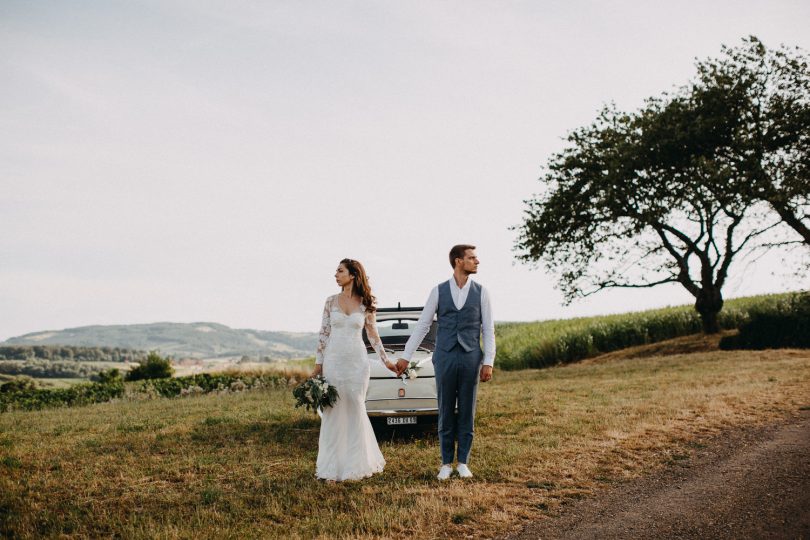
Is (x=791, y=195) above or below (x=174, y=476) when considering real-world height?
above

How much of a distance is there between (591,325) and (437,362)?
29106mm

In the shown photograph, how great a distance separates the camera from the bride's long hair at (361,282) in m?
7.86

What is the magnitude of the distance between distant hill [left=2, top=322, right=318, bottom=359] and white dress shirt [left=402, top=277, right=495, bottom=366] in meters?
154

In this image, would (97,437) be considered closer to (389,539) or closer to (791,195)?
(389,539)

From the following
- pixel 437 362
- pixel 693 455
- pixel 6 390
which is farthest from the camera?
pixel 6 390

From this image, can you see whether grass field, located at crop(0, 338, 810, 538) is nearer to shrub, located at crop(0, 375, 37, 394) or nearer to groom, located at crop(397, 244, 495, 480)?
groom, located at crop(397, 244, 495, 480)

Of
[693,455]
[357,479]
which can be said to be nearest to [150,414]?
[357,479]

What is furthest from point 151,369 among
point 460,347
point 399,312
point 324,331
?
point 460,347

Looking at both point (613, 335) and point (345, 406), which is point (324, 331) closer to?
point (345, 406)

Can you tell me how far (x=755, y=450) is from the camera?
8.51 m

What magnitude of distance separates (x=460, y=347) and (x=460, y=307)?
48cm

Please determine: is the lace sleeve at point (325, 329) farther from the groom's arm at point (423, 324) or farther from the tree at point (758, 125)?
the tree at point (758, 125)

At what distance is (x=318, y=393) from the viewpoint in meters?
7.43

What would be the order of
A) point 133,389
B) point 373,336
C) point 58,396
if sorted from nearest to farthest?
1. point 373,336
2. point 58,396
3. point 133,389
